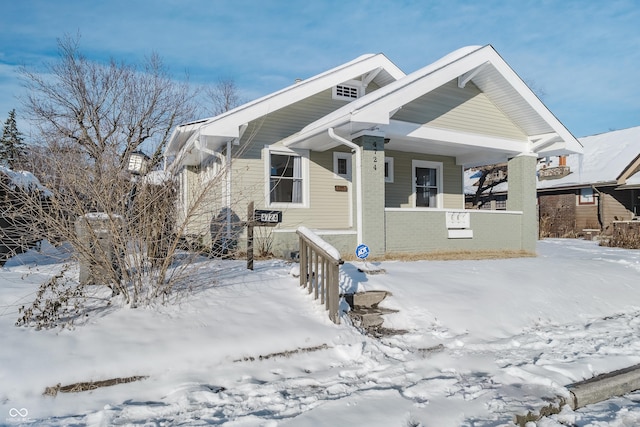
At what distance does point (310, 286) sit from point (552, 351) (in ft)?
10.4

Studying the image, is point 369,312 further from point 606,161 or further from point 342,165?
point 606,161

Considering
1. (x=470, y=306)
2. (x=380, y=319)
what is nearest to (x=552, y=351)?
(x=470, y=306)

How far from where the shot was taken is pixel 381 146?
403 inches

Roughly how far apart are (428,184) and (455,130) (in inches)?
120

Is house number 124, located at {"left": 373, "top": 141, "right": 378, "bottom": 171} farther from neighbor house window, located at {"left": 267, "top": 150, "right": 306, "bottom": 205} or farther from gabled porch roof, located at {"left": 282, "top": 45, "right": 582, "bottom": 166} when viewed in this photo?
neighbor house window, located at {"left": 267, "top": 150, "right": 306, "bottom": 205}

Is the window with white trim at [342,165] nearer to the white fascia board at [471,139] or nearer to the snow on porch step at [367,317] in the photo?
the white fascia board at [471,139]

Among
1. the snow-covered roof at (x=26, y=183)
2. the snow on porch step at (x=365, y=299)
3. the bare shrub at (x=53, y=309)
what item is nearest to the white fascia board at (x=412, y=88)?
the snow on porch step at (x=365, y=299)

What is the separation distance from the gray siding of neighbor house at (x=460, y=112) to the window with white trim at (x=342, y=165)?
7.51 ft

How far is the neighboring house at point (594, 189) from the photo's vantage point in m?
22.0

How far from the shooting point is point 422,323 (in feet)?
19.6

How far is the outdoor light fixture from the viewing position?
5559 millimetres

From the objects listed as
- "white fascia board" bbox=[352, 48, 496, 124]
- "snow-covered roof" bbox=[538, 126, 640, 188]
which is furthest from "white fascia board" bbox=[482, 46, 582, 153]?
"snow-covered roof" bbox=[538, 126, 640, 188]

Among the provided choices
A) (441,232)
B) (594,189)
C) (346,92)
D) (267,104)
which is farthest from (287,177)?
(594,189)

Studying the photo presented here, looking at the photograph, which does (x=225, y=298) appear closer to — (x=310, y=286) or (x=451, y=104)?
(x=310, y=286)
